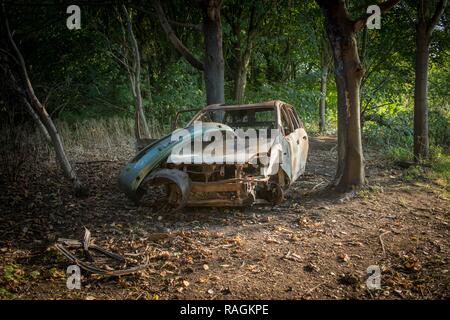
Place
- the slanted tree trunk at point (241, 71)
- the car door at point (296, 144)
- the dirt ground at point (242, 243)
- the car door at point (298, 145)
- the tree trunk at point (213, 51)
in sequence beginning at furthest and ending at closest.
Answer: the slanted tree trunk at point (241, 71) < the tree trunk at point (213, 51) < the car door at point (298, 145) < the car door at point (296, 144) < the dirt ground at point (242, 243)

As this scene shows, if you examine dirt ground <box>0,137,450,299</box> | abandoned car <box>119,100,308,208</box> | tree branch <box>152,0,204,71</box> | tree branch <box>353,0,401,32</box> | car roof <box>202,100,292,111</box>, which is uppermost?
tree branch <box>152,0,204,71</box>

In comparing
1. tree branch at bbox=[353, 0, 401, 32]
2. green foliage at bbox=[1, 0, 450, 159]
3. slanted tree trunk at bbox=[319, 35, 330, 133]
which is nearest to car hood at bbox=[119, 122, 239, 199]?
tree branch at bbox=[353, 0, 401, 32]

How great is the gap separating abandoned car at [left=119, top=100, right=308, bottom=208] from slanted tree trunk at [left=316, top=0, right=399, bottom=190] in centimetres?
110

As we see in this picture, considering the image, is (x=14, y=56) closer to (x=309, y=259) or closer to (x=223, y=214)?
(x=223, y=214)

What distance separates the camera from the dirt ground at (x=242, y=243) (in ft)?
11.2

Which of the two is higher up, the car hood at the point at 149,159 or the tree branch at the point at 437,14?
the tree branch at the point at 437,14

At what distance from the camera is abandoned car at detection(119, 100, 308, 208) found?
537 cm

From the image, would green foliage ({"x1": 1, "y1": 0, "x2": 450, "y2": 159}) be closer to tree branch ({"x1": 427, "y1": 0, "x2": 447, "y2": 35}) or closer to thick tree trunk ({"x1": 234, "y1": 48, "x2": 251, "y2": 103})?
thick tree trunk ({"x1": 234, "y1": 48, "x2": 251, "y2": 103})

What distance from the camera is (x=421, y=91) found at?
9234 millimetres

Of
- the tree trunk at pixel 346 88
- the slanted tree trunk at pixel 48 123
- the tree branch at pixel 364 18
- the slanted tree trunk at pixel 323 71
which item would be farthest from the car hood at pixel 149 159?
the slanted tree trunk at pixel 323 71

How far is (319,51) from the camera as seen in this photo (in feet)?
55.7

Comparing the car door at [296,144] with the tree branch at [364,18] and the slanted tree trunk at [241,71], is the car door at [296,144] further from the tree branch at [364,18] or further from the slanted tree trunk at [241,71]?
the slanted tree trunk at [241,71]

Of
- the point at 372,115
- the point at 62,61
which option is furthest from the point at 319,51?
the point at 62,61

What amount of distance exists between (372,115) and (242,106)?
27.9ft
